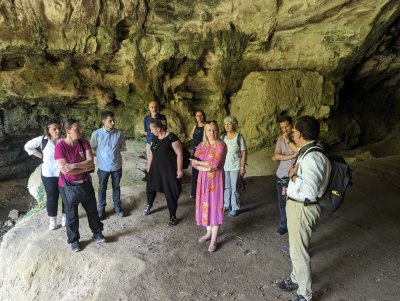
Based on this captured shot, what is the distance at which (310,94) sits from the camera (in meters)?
10.4

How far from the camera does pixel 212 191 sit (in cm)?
460

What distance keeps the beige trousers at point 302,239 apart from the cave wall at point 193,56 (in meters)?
6.59

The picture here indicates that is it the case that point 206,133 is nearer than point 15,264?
Yes

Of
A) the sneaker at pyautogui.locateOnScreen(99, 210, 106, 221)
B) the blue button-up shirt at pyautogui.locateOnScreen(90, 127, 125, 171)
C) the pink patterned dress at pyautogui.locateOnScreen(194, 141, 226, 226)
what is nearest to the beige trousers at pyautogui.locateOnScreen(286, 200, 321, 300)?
the pink patterned dress at pyautogui.locateOnScreen(194, 141, 226, 226)

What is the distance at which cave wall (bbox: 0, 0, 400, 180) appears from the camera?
889 cm

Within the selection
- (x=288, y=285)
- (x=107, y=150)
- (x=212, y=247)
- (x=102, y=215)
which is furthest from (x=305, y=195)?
(x=102, y=215)

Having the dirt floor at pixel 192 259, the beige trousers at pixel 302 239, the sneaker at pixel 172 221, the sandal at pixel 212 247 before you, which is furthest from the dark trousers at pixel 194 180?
the beige trousers at pixel 302 239

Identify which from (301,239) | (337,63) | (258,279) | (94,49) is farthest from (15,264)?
(337,63)

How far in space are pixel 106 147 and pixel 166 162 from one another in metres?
1.07

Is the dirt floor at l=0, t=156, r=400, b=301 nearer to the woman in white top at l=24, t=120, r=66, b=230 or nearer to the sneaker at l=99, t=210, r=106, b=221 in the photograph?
the sneaker at l=99, t=210, r=106, b=221

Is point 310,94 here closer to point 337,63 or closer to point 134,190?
point 337,63

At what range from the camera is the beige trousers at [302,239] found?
3.44 m

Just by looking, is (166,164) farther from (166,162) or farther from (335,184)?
(335,184)

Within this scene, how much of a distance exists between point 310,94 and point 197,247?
23.8 ft
